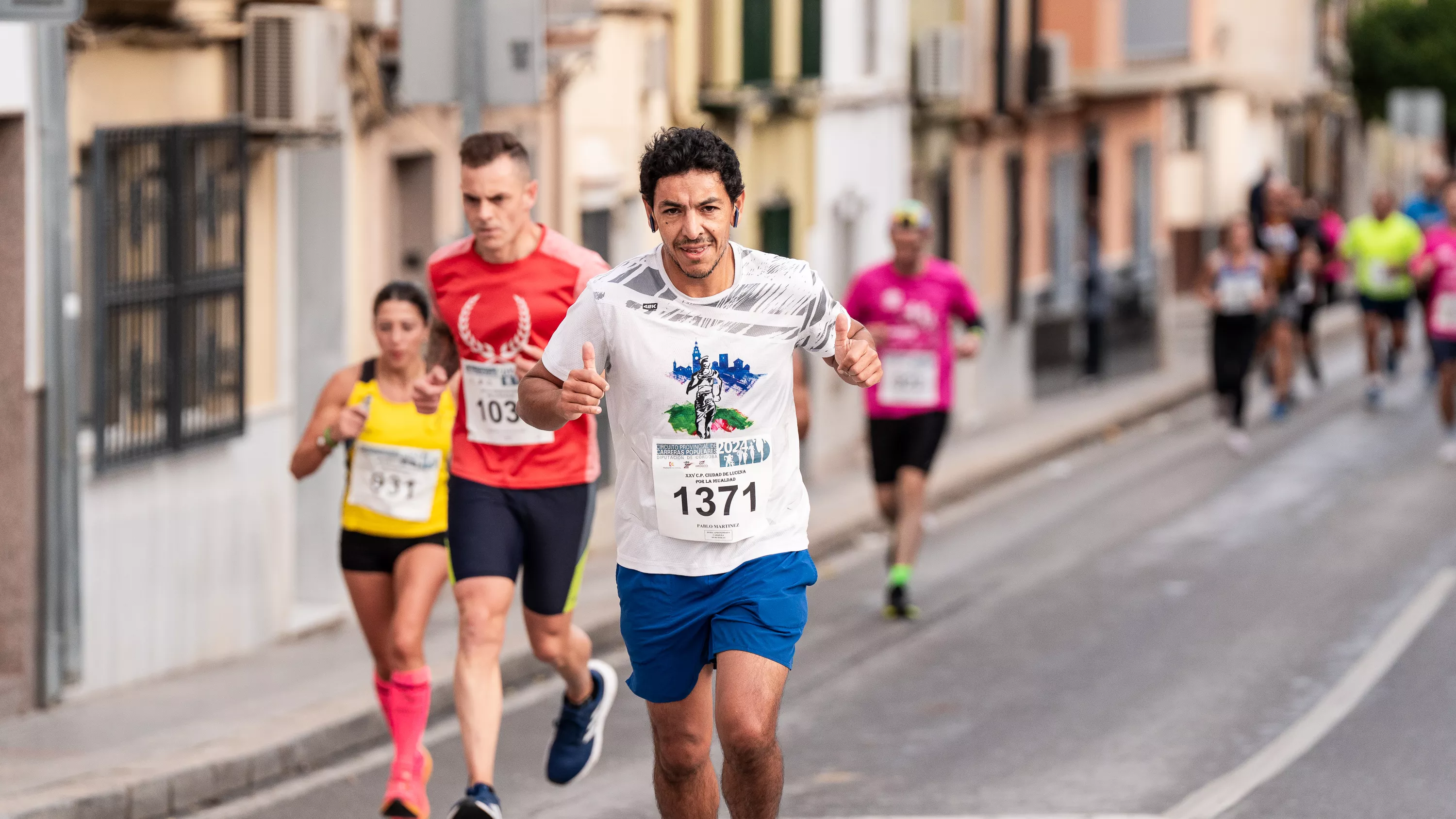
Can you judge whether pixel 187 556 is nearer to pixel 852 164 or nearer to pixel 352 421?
pixel 352 421

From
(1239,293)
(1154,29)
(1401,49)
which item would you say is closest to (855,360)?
(1239,293)

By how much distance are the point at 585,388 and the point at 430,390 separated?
188 cm

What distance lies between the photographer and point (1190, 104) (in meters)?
39.1

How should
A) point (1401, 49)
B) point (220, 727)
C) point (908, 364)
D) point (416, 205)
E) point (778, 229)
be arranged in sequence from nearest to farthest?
point (220, 727)
point (908, 364)
point (416, 205)
point (778, 229)
point (1401, 49)

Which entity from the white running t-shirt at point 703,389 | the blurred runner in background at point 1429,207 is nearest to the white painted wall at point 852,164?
the blurred runner in background at point 1429,207

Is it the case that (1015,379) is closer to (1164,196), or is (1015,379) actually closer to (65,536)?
(1164,196)

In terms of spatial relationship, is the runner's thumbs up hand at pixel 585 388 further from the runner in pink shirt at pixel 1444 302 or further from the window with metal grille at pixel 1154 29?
the window with metal grille at pixel 1154 29

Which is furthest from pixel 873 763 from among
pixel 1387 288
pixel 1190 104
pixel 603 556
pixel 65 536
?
pixel 1190 104

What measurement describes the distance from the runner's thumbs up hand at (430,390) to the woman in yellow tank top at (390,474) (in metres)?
0.28

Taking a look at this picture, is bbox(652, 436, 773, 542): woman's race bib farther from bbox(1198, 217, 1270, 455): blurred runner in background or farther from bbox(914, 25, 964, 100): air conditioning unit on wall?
bbox(914, 25, 964, 100): air conditioning unit on wall

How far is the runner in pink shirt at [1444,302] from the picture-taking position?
19.5 meters

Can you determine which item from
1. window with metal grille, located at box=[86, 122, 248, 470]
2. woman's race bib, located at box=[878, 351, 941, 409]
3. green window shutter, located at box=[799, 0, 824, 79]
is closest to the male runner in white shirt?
window with metal grille, located at box=[86, 122, 248, 470]

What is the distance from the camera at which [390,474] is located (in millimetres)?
8312

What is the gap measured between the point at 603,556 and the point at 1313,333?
11.9 metres
